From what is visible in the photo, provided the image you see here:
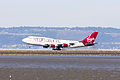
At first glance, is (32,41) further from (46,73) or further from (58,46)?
(46,73)

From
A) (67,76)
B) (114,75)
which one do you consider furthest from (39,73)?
(114,75)

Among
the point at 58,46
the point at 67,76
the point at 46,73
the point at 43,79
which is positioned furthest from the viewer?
the point at 58,46

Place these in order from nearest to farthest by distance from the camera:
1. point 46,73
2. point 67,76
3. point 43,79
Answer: point 43,79 < point 67,76 < point 46,73

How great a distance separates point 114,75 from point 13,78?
1610 centimetres

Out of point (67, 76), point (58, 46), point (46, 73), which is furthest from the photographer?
point (58, 46)

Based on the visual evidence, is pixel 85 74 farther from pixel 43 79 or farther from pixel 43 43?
pixel 43 43

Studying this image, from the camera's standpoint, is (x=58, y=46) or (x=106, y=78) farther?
(x=58, y=46)

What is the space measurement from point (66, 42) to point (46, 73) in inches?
4616

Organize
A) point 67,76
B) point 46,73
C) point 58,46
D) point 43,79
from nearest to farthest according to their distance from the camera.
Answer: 1. point 43,79
2. point 67,76
3. point 46,73
4. point 58,46

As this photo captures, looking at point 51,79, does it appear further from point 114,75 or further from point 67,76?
point 114,75

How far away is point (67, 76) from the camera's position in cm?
7438

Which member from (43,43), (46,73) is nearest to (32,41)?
(43,43)

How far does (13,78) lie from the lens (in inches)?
2746

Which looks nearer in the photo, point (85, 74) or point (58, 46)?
point (85, 74)
